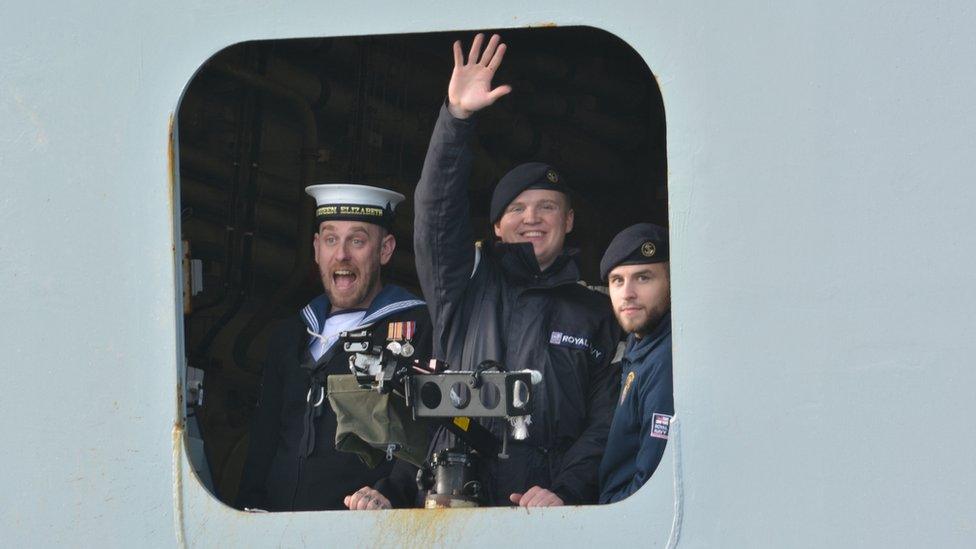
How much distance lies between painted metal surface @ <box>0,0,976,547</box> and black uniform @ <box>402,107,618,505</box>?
0.50 meters

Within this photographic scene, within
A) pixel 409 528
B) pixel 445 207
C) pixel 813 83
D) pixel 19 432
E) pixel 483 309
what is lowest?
pixel 409 528

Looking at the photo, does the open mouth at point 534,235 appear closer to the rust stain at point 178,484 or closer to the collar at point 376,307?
the collar at point 376,307

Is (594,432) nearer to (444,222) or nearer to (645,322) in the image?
(645,322)

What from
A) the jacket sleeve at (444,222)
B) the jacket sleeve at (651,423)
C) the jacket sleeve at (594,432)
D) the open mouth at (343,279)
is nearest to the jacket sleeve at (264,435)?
the open mouth at (343,279)

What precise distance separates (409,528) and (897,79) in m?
1.14

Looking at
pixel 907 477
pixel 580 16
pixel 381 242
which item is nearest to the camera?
pixel 907 477

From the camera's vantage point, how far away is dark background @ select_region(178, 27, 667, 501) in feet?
14.8

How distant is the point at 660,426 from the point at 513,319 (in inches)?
22.0

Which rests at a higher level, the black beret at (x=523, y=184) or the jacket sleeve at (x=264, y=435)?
the black beret at (x=523, y=184)

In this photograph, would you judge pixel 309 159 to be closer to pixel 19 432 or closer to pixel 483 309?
pixel 483 309

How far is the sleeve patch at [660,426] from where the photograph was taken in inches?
108

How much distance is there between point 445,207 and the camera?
303 centimetres

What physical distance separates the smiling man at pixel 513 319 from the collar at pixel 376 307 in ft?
1.40

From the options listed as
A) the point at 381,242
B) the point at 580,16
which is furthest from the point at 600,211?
the point at 580,16
